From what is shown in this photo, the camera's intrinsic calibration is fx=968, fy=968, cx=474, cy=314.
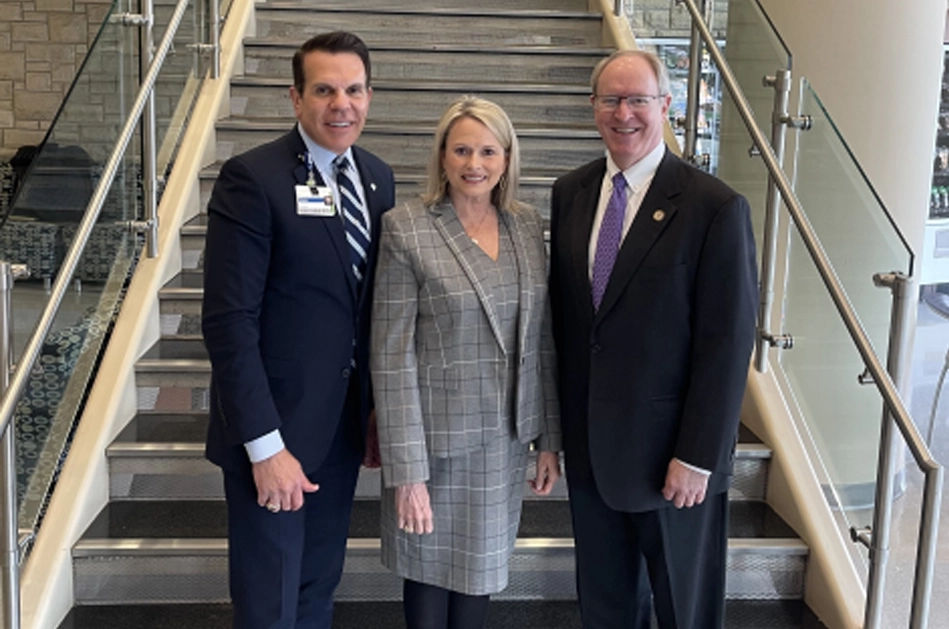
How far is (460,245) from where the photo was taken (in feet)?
6.07

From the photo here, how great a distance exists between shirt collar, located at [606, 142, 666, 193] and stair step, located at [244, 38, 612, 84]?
2703 mm

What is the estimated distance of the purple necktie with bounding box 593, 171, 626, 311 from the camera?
73.7 inches

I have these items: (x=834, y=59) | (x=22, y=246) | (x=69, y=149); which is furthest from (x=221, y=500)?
(x=834, y=59)

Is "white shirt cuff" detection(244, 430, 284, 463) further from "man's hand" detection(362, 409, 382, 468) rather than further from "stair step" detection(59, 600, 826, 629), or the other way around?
"stair step" detection(59, 600, 826, 629)

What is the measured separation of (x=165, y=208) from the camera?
3.41m

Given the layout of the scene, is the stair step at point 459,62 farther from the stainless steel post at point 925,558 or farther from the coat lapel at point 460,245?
the stainless steel post at point 925,558

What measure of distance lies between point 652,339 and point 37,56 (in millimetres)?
6191

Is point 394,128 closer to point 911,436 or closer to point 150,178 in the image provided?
point 150,178

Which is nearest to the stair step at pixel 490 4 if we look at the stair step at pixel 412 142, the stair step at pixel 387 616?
the stair step at pixel 412 142

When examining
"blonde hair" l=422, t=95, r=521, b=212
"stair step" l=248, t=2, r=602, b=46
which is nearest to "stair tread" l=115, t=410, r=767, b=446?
"blonde hair" l=422, t=95, r=521, b=212

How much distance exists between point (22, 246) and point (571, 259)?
1.54m

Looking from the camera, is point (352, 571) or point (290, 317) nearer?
point (290, 317)

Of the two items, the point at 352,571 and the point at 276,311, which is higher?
the point at 276,311

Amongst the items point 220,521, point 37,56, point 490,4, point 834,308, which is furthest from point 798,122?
point 37,56
